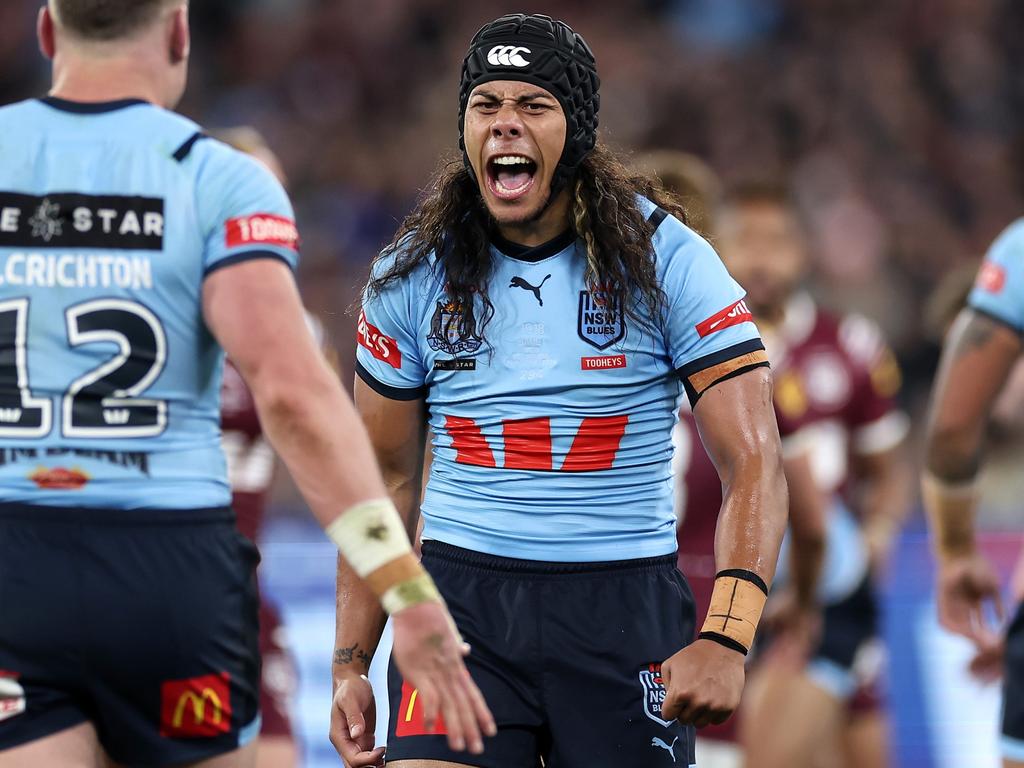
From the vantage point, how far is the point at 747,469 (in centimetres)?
410

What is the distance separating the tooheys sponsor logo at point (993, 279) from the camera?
207 inches

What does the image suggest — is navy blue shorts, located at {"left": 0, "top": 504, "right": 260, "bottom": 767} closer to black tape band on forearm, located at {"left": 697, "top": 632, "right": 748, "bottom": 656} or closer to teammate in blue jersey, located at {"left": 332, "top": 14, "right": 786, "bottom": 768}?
teammate in blue jersey, located at {"left": 332, "top": 14, "right": 786, "bottom": 768}

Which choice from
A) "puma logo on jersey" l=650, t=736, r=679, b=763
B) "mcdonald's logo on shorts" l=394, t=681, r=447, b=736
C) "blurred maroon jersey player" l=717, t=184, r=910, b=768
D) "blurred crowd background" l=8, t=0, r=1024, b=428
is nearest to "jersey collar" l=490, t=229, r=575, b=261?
"mcdonald's logo on shorts" l=394, t=681, r=447, b=736

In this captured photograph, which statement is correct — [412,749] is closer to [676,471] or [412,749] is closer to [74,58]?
[74,58]

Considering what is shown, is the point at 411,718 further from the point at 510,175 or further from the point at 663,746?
the point at 510,175

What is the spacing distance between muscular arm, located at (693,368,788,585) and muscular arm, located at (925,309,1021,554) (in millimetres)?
1368

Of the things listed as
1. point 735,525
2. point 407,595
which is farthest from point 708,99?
point 407,595

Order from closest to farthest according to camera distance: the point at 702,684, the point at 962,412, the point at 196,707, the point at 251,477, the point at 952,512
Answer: the point at 196,707 → the point at 702,684 → the point at 962,412 → the point at 952,512 → the point at 251,477

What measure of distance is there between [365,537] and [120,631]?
58 centimetres

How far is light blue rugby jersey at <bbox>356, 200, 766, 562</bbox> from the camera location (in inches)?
164

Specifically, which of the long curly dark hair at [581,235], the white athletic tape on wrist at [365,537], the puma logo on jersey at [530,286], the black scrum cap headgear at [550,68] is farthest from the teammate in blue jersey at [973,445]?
the white athletic tape on wrist at [365,537]

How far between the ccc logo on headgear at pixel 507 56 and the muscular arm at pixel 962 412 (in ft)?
6.06

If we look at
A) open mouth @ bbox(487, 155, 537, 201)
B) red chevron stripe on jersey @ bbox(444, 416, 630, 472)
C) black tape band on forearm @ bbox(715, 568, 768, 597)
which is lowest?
black tape band on forearm @ bbox(715, 568, 768, 597)

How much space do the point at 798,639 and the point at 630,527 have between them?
10.7 ft
